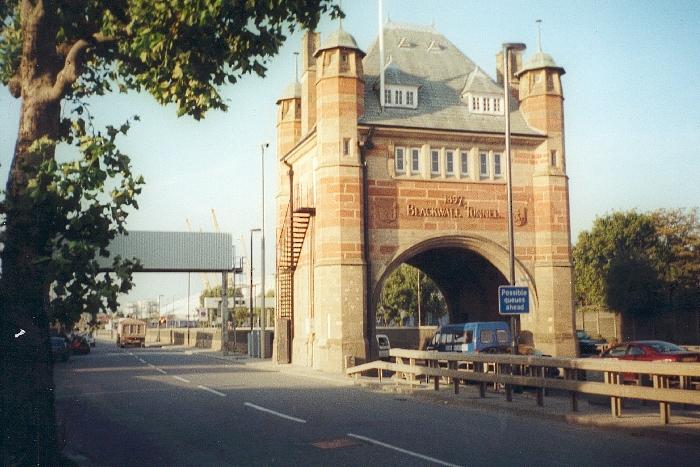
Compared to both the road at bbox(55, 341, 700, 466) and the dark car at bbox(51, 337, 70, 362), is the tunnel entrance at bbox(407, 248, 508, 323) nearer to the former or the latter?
the road at bbox(55, 341, 700, 466)

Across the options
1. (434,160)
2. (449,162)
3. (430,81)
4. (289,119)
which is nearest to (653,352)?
(449,162)

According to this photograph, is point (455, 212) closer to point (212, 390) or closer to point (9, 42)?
point (212, 390)

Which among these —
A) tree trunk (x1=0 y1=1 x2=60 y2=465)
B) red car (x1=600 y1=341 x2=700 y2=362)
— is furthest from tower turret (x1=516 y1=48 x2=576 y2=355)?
tree trunk (x1=0 y1=1 x2=60 y2=465)

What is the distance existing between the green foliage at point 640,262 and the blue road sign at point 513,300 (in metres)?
33.1

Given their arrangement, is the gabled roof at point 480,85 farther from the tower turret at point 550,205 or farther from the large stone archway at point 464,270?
the large stone archway at point 464,270

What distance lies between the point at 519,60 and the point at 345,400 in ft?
80.8

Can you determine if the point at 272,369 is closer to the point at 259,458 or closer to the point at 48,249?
the point at 259,458

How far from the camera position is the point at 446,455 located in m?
10.4

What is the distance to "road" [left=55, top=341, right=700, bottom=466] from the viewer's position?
411 inches

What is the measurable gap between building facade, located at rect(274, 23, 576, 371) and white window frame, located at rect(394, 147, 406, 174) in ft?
0.19

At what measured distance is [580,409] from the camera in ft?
50.4

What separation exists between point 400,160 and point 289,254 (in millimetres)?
7942

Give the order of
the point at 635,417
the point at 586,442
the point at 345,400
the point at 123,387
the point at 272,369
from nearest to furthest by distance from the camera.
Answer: the point at 586,442
the point at 635,417
the point at 345,400
the point at 123,387
the point at 272,369

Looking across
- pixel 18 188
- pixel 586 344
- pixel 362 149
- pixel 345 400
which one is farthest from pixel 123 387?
pixel 586 344
